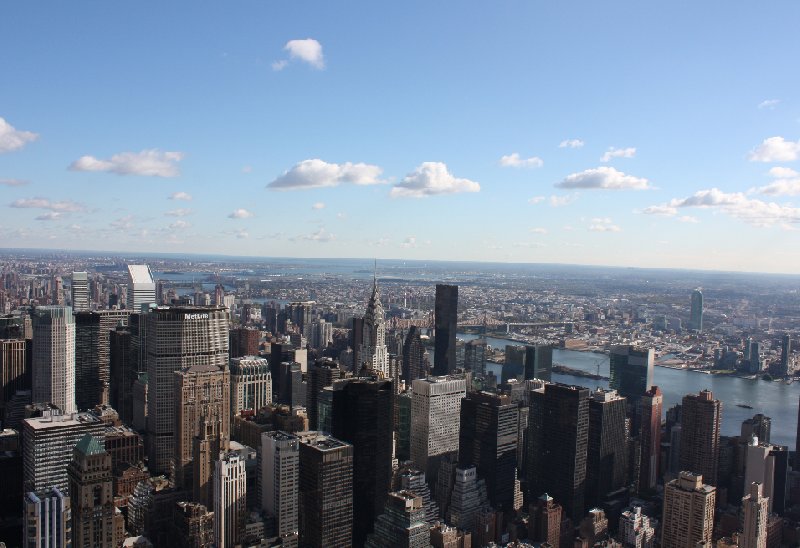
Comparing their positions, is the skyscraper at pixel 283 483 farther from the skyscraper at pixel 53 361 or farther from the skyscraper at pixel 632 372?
the skyscraper at pixel 632 372

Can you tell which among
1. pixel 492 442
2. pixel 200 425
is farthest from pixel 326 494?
pixel 492 442

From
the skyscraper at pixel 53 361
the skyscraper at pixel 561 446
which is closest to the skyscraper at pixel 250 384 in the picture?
the skyscraper at pixel 53 361

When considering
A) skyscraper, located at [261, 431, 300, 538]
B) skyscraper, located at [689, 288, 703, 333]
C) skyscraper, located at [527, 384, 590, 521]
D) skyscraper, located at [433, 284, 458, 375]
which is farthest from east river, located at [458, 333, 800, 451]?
skyscraper, located at [261, 431, 300, 538]

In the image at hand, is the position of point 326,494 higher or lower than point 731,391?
higher

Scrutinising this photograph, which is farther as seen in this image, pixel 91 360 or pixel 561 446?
pixel 91 360

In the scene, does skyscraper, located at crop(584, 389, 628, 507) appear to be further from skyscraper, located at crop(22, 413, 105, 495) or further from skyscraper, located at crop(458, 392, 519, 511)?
skyscraper, located at crop(22, 413, 105, 495)

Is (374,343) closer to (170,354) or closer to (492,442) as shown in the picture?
(170,354)
